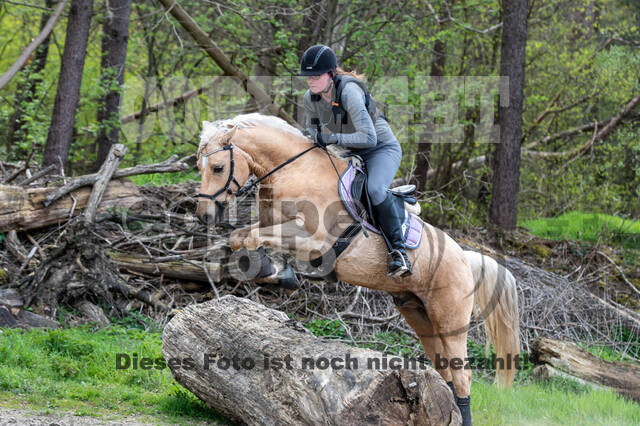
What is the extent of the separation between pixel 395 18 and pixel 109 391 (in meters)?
9.67

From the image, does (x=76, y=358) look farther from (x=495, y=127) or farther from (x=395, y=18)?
(x=495, y=127)

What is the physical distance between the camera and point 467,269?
5457mm

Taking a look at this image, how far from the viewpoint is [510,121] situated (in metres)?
12.0

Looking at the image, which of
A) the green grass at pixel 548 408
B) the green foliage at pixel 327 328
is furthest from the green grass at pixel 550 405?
the green foliage at pixel 327 328

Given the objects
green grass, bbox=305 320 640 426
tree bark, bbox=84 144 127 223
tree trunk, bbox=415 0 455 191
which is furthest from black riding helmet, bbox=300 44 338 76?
tree trunk, bbox=415 0 455 191

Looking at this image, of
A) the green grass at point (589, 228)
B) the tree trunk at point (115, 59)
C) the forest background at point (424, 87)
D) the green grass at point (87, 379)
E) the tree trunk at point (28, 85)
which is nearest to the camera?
the green grass at point (87, 379)

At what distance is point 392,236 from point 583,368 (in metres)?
4.25

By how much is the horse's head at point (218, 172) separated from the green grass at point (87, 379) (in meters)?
1.85

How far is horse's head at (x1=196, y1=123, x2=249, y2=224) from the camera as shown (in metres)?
4.49

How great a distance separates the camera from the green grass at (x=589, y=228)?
12102mm

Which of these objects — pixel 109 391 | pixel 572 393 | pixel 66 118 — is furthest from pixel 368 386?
pixel 66 118

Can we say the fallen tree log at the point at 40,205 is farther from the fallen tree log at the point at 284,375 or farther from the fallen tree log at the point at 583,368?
the fallen tree log at the point at 583,368

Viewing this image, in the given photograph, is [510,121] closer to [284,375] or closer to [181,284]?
[181,284]

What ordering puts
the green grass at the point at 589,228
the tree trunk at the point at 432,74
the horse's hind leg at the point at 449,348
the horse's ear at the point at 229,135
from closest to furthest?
the horse's ear at the point at 229,135
the horse's hind leg at the point at 449,348
the green grass at the point at 589,228
the tree trunk at the point at 432,74
